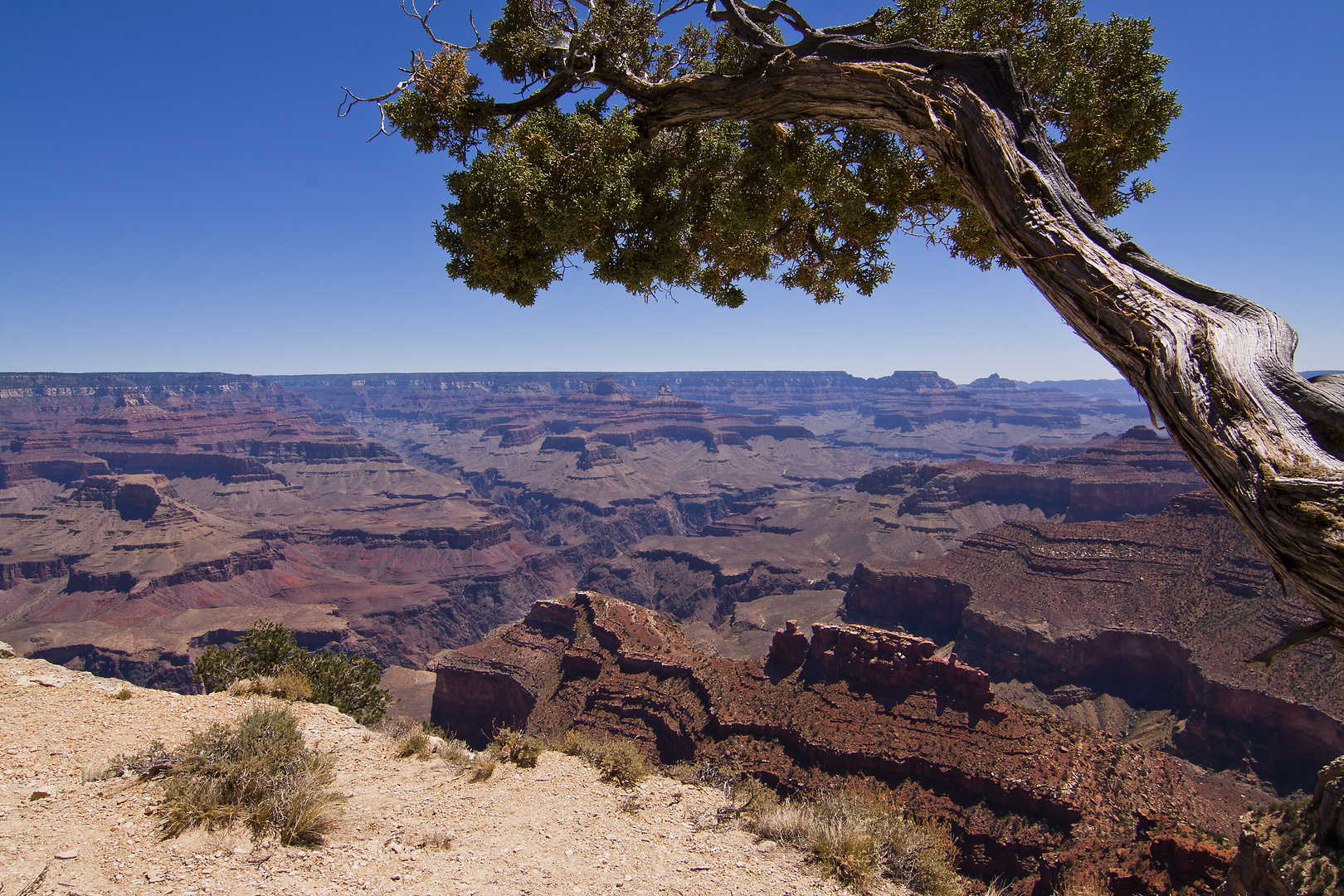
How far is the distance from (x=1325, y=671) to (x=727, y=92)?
Result: 52.6 metres

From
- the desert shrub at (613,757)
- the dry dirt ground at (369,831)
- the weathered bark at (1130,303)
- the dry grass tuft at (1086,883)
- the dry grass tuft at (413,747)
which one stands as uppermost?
the weathered bark at (1130,303)

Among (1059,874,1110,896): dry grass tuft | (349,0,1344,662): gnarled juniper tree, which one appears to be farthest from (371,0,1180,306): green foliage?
(1059,874,1110,896): dry grass tuft

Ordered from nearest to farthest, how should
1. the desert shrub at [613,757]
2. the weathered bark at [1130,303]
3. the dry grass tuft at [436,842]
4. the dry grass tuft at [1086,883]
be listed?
the weathered bark at [1130,303]
the dry grass tuft at [436,842]
the desert shrub at [613,757]
the dry grass tuft at [1086,883]

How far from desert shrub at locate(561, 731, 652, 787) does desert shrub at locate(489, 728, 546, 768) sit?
59 cm

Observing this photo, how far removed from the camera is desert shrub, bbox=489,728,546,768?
955 centimetres

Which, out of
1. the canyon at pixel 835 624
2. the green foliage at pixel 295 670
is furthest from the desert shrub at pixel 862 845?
the canyon at pixel 835 624

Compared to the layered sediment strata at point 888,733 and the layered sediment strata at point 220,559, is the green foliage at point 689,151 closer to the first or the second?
the layered sediment strata at point 888,733

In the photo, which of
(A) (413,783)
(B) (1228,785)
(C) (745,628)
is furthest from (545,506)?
(A) (413,783)

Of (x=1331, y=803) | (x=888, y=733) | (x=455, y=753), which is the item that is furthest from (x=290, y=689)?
(x=888, y=733)

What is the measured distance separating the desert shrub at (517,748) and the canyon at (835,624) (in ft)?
67.4

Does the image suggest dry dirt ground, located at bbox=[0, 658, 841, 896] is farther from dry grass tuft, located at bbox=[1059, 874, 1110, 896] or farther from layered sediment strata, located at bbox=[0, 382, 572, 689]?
layered sediment strata, located at bbox=[0, 382, 572, 689]

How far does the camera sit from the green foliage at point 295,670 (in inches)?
650

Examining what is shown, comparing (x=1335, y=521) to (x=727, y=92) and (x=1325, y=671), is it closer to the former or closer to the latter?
(x=727, y=92)

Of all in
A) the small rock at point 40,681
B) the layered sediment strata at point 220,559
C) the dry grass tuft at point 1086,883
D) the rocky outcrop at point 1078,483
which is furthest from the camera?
the rocky outcrop at point 1078,483
